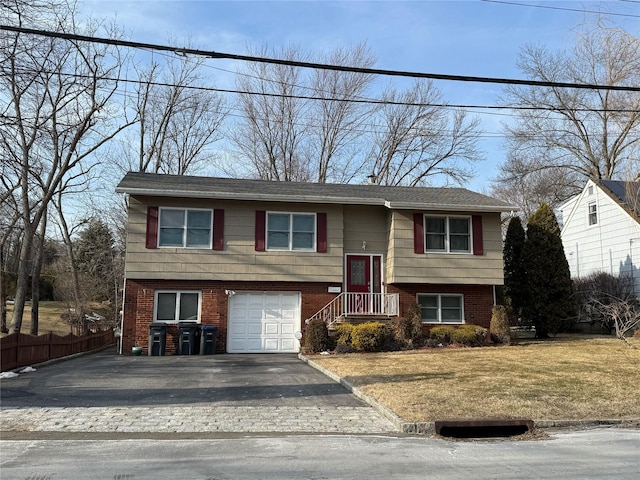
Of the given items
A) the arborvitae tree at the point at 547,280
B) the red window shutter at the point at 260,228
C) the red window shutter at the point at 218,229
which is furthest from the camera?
the arborvitae tree at the point at 547,280

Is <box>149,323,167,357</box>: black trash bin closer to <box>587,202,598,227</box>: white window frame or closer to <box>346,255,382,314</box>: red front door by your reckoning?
<box>346,255,382,314</box>: red front door

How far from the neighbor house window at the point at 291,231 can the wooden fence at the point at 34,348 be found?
22.8 ft

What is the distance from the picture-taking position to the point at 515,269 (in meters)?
20.3

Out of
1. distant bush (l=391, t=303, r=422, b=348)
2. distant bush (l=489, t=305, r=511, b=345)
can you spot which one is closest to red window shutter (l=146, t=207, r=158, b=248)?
distant bush (l=391, t=303, r=422, b=348)

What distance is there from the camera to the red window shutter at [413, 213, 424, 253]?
60.5 ft

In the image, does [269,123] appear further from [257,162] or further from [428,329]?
[428,329]

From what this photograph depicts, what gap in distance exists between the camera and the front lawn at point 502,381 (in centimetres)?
798

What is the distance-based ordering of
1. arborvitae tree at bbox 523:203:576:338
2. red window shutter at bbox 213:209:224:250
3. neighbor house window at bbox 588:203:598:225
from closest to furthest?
red window shutter at bbox 213:209:224:250 < arborvitae tree at bbox 523:203:576:338 < neighbor house window at bbox 588:203:598:225

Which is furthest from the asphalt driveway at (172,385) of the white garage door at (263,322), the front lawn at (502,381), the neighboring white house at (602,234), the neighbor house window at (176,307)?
the neighboring white house at (602,234)

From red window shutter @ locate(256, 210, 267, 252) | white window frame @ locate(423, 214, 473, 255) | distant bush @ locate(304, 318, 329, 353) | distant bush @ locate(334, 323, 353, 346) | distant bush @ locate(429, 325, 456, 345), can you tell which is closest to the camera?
distant bush @ locate(334, 323, 353, 346)

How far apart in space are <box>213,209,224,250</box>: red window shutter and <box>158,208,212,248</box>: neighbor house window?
7.7 inches

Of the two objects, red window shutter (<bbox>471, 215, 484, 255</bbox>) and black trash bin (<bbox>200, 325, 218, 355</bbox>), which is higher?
red window shutter (<bbox>471, 215, 484, 255</bbox>)

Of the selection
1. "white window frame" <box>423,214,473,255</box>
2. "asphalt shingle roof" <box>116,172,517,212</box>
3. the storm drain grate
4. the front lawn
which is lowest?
the storm drain grate

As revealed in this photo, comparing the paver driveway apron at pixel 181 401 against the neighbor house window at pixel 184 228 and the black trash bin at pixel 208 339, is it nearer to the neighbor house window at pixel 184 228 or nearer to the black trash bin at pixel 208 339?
the black trash bin at pixel 208 339
